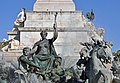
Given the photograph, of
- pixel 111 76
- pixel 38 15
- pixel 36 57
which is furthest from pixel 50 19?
pixel 111 76

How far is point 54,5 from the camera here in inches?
1021

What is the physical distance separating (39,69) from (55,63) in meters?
0.72

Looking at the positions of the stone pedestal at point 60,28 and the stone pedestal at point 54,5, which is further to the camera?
the stone pedestal at point 54,5

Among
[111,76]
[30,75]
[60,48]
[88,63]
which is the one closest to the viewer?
[111,76]

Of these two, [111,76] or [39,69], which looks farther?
[39,69]

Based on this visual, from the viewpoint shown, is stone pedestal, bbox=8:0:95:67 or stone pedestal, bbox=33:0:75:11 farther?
stone pedestal, bbox=33:0:75:11

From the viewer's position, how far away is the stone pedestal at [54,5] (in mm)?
25750

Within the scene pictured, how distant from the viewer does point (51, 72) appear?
64.2 feet

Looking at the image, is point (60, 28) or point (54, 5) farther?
point (54, 5)

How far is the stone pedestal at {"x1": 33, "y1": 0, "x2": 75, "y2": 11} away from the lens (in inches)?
1014

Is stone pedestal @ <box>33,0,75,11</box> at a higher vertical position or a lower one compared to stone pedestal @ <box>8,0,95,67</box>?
higher

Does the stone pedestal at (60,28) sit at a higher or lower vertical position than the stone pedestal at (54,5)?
lower

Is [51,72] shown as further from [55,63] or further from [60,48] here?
[60,48]

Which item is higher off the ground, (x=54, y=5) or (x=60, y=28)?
(x=54, y=5)
